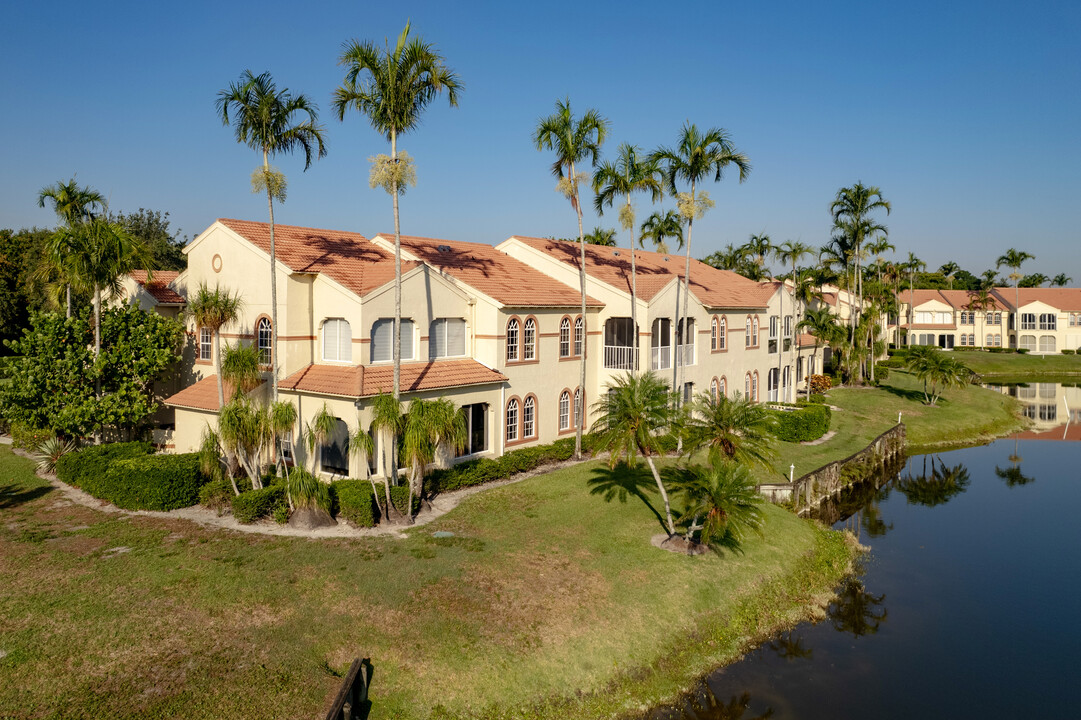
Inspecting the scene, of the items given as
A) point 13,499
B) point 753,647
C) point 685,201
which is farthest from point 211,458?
point 685,201

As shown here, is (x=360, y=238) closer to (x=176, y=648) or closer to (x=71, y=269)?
(x=71, y=269)

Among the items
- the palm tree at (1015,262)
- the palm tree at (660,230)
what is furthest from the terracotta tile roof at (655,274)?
the palm tree at (1015,262)

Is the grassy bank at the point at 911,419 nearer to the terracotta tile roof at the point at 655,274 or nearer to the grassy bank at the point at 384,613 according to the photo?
→ the terracotta tile roof at the point at 655,274

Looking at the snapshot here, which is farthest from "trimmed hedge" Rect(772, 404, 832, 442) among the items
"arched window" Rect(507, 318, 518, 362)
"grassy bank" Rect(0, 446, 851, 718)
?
"arched window" Rect(507, 318, 518, 362)

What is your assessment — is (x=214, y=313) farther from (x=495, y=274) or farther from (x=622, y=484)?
(x=622, y=484)

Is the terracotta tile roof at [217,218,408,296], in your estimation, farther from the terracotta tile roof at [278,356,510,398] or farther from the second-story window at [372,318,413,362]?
the terracotta tile roof at [278,356,510,398]

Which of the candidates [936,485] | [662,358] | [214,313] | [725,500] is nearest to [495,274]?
[662,358]
